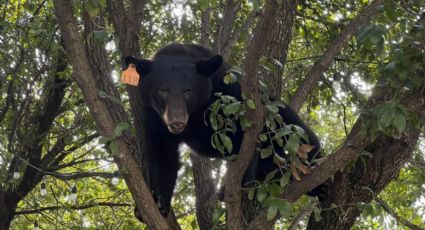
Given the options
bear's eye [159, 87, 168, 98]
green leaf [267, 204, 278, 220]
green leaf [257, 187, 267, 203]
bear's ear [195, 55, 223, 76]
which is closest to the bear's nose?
bear's eye [159, 87, 168, 98]

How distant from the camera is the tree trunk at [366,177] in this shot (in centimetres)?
510

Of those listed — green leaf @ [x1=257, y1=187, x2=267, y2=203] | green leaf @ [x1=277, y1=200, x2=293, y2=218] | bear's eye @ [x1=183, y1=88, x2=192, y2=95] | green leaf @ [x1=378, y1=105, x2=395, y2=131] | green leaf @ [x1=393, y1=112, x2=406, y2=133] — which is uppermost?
bear's eye @ [x1=183, y1=88, x2=192, y2=95]

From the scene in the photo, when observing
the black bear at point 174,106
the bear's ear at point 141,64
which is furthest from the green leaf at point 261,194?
the bear's ear at point 141,64

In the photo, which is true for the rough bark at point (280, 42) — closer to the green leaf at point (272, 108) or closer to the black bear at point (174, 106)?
the black bear at point (174, 106)

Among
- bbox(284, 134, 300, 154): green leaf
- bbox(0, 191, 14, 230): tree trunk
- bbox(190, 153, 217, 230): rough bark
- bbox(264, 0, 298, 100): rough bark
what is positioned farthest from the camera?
bbox(0, 191, 14, 230): tree trunk

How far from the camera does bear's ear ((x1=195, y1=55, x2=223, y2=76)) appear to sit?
5.59m

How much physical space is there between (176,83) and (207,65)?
0.32m

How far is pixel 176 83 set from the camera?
18.8 feet

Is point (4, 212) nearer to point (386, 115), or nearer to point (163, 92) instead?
point (163, 92)

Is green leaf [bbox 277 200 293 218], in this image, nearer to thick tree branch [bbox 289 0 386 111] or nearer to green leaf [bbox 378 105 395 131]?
green leaf [bbox 378 105 395 131]

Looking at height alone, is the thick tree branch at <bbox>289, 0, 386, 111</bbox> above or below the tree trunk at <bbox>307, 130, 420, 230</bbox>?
above

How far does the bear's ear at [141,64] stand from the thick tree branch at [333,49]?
136 centimetres

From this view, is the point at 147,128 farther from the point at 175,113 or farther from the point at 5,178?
the point at 5,178

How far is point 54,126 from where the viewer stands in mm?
10492
